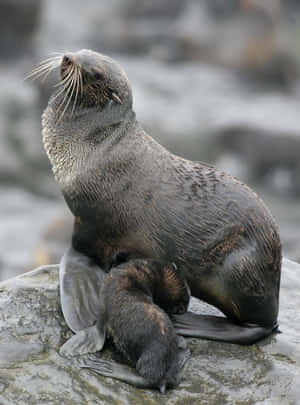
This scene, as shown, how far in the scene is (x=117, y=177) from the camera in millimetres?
5574

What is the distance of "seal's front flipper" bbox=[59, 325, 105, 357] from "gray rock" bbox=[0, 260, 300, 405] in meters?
0.07

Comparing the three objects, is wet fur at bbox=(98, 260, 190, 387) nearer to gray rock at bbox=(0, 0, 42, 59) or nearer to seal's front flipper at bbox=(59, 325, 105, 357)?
seal's front flipper at bbox=(59, 325, 105, 357)

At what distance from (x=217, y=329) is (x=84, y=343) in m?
1.05

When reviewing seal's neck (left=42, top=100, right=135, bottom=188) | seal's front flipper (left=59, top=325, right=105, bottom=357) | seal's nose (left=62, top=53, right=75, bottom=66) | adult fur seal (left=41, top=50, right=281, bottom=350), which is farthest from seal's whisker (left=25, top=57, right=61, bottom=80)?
seal's front flipper (left=59, top=325, right=105, bottom=357)

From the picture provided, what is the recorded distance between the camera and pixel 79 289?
5535 mm

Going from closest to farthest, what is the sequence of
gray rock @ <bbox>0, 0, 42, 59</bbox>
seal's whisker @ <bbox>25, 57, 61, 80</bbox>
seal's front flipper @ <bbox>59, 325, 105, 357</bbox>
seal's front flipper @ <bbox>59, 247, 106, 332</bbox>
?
seal's front flipper @ <bbox>59, 325, 105, 357</bbox> → seal's front flipper @ <bbox>59, 247, 106, 332</bbox> → seal's whisker @ <bbox>25, 57, 61, 80</bbox> → gray rock @ <bbox>0, 0, 42, 59</bbox>

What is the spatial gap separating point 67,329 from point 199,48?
17.7m

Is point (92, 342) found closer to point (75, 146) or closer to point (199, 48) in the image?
point (75, 146)

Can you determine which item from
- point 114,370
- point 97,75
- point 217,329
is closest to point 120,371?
point 114,370

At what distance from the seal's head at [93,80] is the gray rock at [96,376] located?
1.62 m

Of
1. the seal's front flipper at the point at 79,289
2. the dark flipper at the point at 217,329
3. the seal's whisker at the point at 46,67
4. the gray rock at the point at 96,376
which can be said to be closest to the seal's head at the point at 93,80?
the seal's whisker at the point at 46,67

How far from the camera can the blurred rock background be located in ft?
46.8

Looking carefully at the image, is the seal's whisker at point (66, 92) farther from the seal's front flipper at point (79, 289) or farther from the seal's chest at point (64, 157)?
the seal's front flipper at point (79, 289)

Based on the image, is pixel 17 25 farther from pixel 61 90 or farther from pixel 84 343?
pixel 84 343
